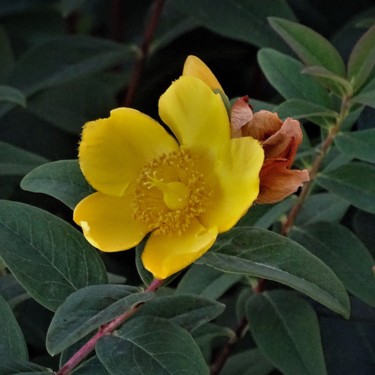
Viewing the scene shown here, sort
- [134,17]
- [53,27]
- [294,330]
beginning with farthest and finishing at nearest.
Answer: [53,27] → [134,17] → [294,330]

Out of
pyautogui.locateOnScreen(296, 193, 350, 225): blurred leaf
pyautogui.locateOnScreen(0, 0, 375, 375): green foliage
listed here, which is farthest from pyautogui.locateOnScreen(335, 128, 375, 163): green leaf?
pyautogui.locateOnScreen(296, 193, 350, 225): blurred leaf

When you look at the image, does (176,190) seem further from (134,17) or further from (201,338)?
(134,17)

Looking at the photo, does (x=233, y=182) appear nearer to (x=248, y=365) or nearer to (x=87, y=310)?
(x=87, y=310)

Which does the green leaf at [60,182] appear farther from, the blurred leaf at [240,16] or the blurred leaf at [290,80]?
the blurred leaf at [240,16]

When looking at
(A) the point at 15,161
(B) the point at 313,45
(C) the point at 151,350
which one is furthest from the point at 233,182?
(A) the point at 15,161

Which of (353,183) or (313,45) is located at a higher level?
(313,45)

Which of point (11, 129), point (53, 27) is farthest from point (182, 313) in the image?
point (53, 27)
